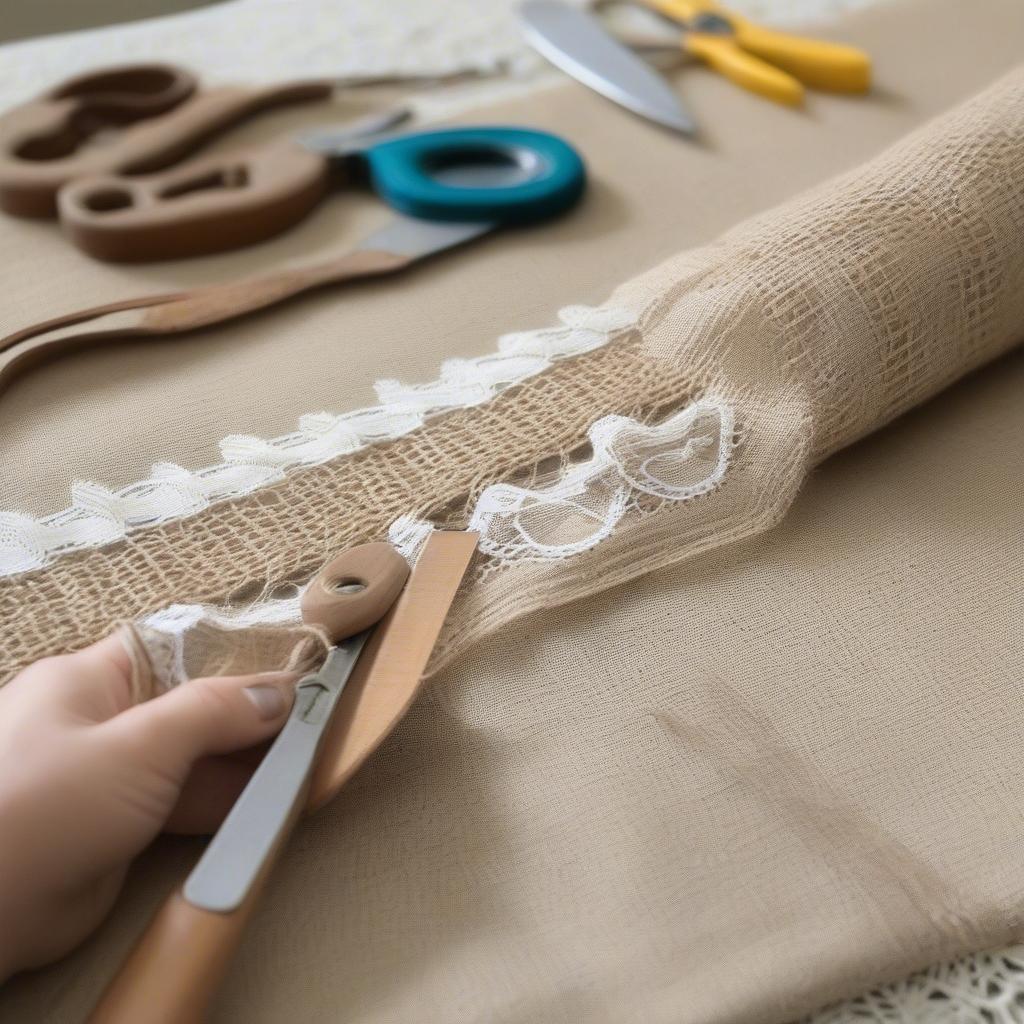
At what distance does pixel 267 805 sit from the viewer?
332 mm

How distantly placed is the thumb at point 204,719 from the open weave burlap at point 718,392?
0.07m

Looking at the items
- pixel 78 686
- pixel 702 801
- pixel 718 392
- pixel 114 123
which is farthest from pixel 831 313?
pixel 114 123

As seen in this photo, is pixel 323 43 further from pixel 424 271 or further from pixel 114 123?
pixel 424 271

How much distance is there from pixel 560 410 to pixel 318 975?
261 mm

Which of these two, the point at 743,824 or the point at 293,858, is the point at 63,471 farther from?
the point at 743,824

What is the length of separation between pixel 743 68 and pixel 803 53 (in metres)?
0.05

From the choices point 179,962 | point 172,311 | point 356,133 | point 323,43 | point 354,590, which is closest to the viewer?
point 179,962

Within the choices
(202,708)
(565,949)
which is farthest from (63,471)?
(565,949)

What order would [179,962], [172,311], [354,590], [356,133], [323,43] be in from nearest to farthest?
1. [179,962]
2. [354,590]
3. [172,311]
4. [356,133]
5. [323,43]

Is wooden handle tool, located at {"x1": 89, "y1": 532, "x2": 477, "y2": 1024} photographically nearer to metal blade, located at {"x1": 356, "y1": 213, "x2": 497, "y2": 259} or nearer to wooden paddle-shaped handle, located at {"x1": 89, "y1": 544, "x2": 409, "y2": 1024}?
wooden paddle-shaped handle, located at {"x1": 89, "y1": 544, "x2": 409, "y2": 1024}

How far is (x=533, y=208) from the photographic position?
0.65m

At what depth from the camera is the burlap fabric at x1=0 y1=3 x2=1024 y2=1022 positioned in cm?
34

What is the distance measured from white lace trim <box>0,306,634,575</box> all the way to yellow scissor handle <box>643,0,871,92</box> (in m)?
0.36

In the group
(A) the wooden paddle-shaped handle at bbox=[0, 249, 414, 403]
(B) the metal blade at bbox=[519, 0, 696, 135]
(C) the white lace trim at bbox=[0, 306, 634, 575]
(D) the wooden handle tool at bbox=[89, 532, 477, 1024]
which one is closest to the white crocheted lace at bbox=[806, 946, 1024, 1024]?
(D) the wooden handle tool at bbox=[89, 532, 477, 1024]
